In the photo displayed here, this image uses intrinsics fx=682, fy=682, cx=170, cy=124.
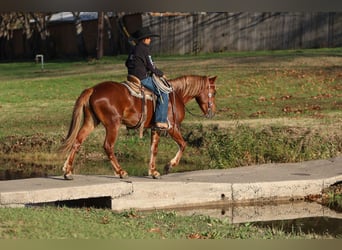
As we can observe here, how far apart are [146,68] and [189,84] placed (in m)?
1.27

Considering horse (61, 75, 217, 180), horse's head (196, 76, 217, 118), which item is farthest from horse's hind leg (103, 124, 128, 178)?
horse's head (196, 76, 217, 118)

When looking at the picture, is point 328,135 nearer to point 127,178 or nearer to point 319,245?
point 127,178

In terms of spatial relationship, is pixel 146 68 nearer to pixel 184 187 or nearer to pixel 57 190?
pixel 184 187

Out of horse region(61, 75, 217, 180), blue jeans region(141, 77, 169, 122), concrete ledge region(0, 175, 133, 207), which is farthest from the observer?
blue jeans region(141, 77, 169, 122)

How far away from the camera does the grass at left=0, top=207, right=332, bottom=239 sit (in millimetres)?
6123

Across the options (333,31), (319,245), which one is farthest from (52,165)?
(333,31)

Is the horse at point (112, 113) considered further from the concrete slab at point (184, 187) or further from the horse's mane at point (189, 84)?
the concrete slab at point (184, 187)

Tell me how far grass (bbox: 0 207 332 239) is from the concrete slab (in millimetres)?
1379

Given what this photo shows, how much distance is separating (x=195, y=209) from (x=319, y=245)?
9387 mm

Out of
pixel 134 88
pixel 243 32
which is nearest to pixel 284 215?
pixel 134 88

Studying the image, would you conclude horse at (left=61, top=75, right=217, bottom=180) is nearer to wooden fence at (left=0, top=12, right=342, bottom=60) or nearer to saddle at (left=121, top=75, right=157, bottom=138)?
saddle at (left=121, top=75, right=157, bottom=138)

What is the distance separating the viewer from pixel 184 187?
11.8 meters

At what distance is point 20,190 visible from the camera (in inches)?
413

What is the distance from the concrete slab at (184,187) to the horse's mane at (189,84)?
5.17ft
